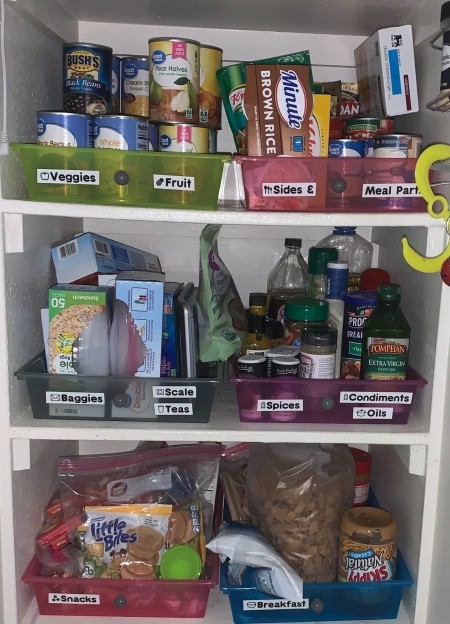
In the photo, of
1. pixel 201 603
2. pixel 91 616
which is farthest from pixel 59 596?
pixel 201 603

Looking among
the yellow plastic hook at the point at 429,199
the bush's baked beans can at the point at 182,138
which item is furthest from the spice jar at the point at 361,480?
the bush's baked beans can at the point at 182,138

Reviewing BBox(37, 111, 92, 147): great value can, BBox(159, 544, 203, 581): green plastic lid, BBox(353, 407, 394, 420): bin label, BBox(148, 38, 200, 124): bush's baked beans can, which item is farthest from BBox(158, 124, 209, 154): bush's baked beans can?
BBox(159, 544, 203, 581): green plastic lid

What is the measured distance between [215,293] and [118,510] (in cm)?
41

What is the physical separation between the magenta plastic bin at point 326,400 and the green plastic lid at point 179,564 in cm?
25

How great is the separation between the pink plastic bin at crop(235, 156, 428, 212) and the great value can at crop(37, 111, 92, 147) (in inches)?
9.5

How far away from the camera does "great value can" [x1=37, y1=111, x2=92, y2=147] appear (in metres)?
0.94

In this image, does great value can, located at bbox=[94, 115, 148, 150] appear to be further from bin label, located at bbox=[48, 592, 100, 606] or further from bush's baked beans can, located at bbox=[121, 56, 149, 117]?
bin label, located at bbox=[48, 592, 100, 606]

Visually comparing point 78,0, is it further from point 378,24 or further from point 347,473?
point 347,473

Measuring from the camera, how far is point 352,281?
127 centimetres

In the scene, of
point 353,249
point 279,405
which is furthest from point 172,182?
point 353,249

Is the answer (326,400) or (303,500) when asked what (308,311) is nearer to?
(326,400)

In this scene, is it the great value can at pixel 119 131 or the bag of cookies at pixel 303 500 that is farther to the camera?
the bag of cookies at pixel 303 500

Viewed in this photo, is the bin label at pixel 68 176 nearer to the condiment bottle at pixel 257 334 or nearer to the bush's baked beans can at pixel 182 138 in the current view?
the bush's baked beans can at pixel 182 138

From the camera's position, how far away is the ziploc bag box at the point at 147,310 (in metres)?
1.00
